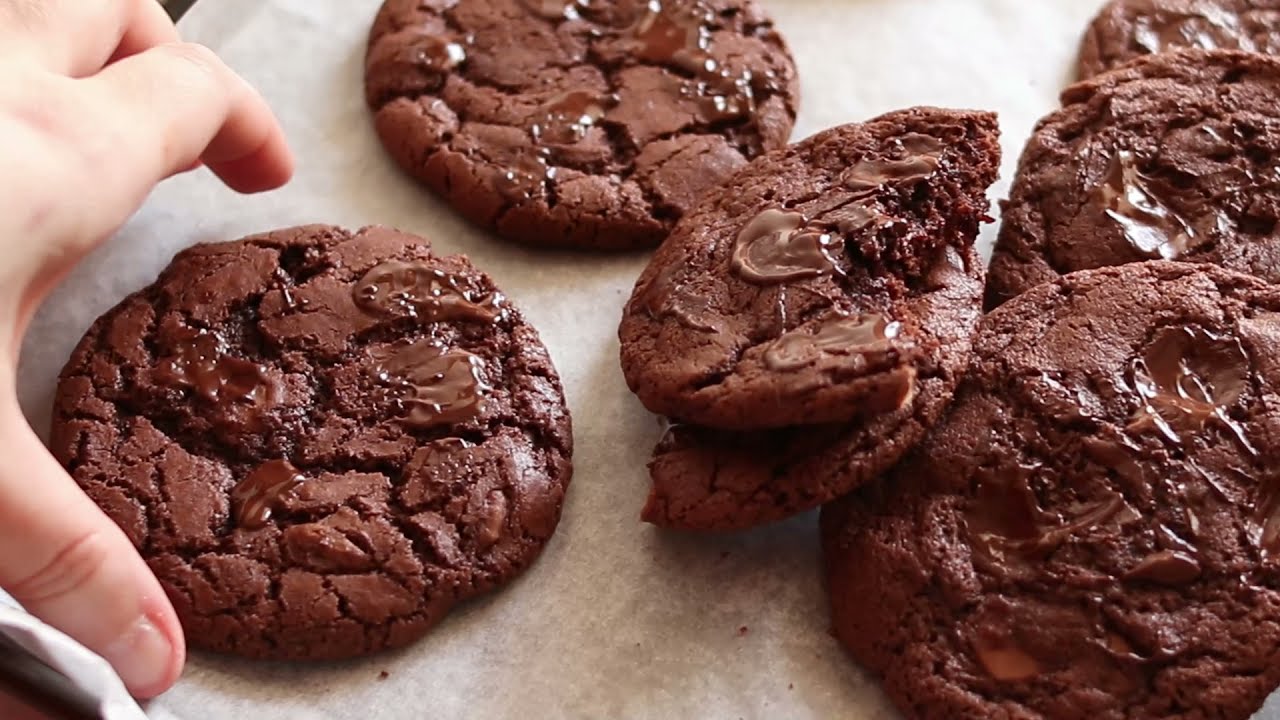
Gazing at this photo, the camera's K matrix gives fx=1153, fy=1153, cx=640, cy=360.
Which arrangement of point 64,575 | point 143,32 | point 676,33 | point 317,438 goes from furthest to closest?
point 676,33, point 143,32, point 317,438, point 64,575

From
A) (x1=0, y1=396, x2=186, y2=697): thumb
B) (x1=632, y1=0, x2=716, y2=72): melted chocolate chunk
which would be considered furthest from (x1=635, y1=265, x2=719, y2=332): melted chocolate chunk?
(x1=0, y1=396, x2=186, y2=697): thumb

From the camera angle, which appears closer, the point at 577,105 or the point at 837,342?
the point at 837,342

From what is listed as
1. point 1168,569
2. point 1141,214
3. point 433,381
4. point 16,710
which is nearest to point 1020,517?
point 1168,569

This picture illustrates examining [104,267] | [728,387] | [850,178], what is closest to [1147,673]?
[728,387]

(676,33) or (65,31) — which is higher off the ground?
(65,31)

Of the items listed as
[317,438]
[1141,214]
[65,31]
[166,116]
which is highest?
[65,31]

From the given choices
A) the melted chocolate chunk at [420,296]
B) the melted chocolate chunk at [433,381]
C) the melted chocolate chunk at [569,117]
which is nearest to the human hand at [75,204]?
the melted chocolate chunk at [420,296]

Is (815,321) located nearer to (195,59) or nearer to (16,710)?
(195,59)

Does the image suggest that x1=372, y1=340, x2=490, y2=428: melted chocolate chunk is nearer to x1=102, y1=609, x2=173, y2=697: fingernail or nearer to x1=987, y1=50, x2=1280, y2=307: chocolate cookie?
x1=102, y1=609, x2=173, y2=697: fingernail
